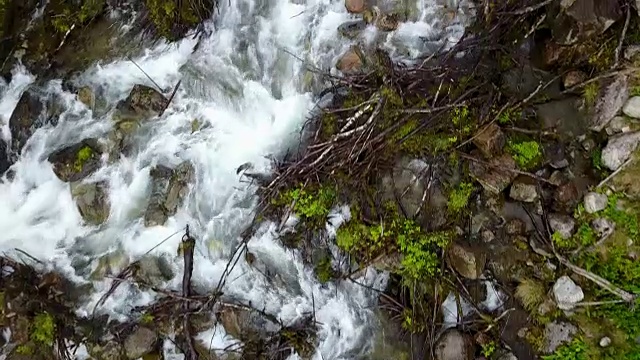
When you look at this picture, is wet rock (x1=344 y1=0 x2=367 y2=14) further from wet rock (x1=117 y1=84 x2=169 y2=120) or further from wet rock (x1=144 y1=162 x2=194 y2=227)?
wet rock (x1=144 y1=162 x2=194 y2=227)

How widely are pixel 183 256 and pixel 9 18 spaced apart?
2.92 m

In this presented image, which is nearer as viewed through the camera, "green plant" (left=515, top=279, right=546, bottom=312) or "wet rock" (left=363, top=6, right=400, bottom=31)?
"green plant" (left=515, top=279, right=546, bottom=312)

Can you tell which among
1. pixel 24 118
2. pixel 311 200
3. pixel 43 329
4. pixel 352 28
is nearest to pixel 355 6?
pixel 352 28

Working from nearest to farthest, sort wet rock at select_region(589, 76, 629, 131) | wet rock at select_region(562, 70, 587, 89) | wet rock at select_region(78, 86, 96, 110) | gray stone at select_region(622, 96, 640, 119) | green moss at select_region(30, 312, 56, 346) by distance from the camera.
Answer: gray stone at select_region(622, 96, 640, 119) → wet rock at select_region(589, 76, 629, 131) → wet rock at select_region(562, 70, 587, 89) → green moss at select_region(30, 312, 56, 346) → wet rock at select_region(78, 86, 96, 110)

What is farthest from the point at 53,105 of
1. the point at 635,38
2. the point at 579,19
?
the point at 635,38

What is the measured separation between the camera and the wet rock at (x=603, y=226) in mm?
Result: 5125

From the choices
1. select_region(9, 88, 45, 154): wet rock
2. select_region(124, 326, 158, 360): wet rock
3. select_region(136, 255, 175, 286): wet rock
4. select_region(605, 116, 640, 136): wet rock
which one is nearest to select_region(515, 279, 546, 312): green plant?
select_region(605, 116, 640, 136): wet rock

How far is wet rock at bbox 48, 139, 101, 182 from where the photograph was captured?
18.2ft

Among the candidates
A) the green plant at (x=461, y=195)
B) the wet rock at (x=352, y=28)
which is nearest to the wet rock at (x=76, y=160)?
the wet rock at (x=352, y=28)

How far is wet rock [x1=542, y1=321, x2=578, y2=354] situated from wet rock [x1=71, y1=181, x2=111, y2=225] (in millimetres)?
4546

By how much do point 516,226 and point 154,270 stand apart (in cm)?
362

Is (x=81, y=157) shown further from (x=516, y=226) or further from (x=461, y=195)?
(x=516, y=226)

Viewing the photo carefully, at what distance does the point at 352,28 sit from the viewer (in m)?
5.62

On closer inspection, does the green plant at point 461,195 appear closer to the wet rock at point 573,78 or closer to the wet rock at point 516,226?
the wet rock at point 516,226
